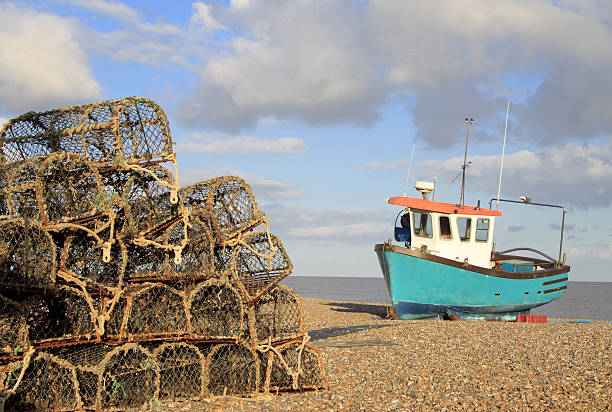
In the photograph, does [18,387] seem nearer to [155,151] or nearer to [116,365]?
[116,365]

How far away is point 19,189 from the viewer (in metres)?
7.45

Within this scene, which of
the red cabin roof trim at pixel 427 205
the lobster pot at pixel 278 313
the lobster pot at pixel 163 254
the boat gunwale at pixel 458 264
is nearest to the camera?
the lobster pot at pixel 163 254

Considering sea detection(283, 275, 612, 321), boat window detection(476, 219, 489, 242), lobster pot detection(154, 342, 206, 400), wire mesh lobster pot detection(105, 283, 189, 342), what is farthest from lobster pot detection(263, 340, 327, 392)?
sea detection(283, 275, 612, 321)

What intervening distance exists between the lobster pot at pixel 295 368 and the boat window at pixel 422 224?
1189cm

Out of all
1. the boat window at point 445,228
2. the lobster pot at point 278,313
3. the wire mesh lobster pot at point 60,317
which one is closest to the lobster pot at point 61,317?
the wire mesh lobster pot at point 60,317

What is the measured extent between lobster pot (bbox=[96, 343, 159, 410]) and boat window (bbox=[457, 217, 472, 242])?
14587 millimetres

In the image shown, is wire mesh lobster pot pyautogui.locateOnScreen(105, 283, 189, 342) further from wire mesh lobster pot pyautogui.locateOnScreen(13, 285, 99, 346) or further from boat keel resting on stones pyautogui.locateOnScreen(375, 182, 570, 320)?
boat keel resting on stones pyautogui.locateOnScreen(375, 182, 570, 320)

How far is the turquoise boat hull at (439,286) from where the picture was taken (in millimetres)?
18500

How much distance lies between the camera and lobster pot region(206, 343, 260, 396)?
26.7 feet

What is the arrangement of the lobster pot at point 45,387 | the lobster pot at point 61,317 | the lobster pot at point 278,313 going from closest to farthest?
the lobster pot at point 45,387, the lobster pot at point 61,317, the lobster pot at point 278,313

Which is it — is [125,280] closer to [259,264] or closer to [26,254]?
[26,254]

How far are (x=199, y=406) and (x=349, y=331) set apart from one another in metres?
8.09

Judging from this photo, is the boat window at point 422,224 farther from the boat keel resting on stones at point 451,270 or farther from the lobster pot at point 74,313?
the lobster pot at point 74,313

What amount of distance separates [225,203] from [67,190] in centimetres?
260
